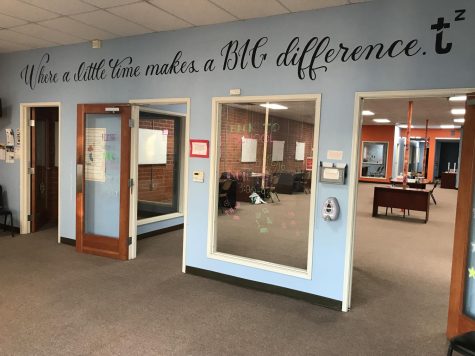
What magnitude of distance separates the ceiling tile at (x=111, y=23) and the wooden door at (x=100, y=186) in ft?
3.00

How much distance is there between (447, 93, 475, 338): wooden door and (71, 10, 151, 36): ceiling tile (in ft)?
11.2

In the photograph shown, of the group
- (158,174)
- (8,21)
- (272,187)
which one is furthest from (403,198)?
(8,21)

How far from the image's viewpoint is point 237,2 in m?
3.36

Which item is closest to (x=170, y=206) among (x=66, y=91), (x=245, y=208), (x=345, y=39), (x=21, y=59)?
(x=245, y=208)

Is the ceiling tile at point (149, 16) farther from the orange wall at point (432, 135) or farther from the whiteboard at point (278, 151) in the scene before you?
the orange wall at point (432, 135)

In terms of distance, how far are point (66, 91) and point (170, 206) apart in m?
2.51

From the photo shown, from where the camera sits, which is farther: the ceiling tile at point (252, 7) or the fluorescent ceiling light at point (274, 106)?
the fluorescent ceiling light at point (274, 106)

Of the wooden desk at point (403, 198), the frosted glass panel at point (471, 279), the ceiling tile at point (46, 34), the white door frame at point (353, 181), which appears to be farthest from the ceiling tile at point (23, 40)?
the wooden desk at point (403, 198)

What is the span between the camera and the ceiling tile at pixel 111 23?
388 cm

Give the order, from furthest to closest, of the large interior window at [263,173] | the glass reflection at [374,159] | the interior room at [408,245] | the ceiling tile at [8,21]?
1. the glass reflection at [374,159]
2. the large interior window at [263,173]
3. the ceiling tile at [8,21]
4. the interior room at [408,245]

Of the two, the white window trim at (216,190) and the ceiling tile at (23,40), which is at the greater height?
the ceiling tile at (23,40)

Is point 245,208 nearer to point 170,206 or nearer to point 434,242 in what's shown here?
point 170,206

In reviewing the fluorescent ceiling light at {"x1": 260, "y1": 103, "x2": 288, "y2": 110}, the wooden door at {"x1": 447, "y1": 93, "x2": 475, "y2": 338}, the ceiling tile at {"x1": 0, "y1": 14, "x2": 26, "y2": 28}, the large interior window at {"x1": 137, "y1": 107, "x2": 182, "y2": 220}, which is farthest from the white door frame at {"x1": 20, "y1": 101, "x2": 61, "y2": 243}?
the wooden door at {"x1": 447, "y1": 93, "x2": 475, "y2": 338}

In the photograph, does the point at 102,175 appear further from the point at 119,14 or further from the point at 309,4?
the point at 309,4
